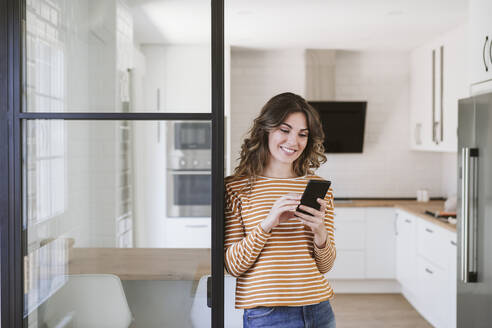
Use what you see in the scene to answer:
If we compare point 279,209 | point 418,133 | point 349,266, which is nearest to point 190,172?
point 279,209

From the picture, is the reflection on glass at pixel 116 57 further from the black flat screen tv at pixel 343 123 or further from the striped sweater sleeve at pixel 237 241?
the black flat screen tv at pixel 343 123

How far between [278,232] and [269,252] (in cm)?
7

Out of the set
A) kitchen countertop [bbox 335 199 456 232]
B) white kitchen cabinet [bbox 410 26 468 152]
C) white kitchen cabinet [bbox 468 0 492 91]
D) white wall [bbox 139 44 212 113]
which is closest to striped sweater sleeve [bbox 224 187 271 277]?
white wall [bbox 139 44 212 113]

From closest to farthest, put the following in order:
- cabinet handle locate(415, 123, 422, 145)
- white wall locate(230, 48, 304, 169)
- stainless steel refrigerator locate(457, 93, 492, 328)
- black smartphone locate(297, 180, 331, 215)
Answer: black smartphone locate(297, 180, 331, 215) < stainless steel refrigerator locate(457, 93, 492, 328) < cabinet handle locate(415, 123, 422, 145) < white wall locate(230, 48, 304, 169)

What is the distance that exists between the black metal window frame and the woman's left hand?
26 cm

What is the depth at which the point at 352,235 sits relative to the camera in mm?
4387

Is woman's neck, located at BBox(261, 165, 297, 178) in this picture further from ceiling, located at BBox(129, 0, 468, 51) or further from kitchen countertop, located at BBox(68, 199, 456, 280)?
ceiling, located at BBox(129, 0, 468, 51)

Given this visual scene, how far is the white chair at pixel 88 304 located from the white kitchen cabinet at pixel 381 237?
3262 mm

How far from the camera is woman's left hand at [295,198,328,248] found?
4.43 ft

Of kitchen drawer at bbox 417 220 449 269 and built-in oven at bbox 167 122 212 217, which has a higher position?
built-in oven at bbox 167 122 212 217

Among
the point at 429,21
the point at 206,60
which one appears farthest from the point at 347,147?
the point at 206,60

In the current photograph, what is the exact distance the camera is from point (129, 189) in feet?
4.81

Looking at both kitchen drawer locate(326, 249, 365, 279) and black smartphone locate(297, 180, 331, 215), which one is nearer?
black smartphone locate(297, 180, 331, 215)

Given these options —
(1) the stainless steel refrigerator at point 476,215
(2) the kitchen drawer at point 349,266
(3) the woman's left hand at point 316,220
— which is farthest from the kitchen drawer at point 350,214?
(3) the woman's left hand at point 316,220
